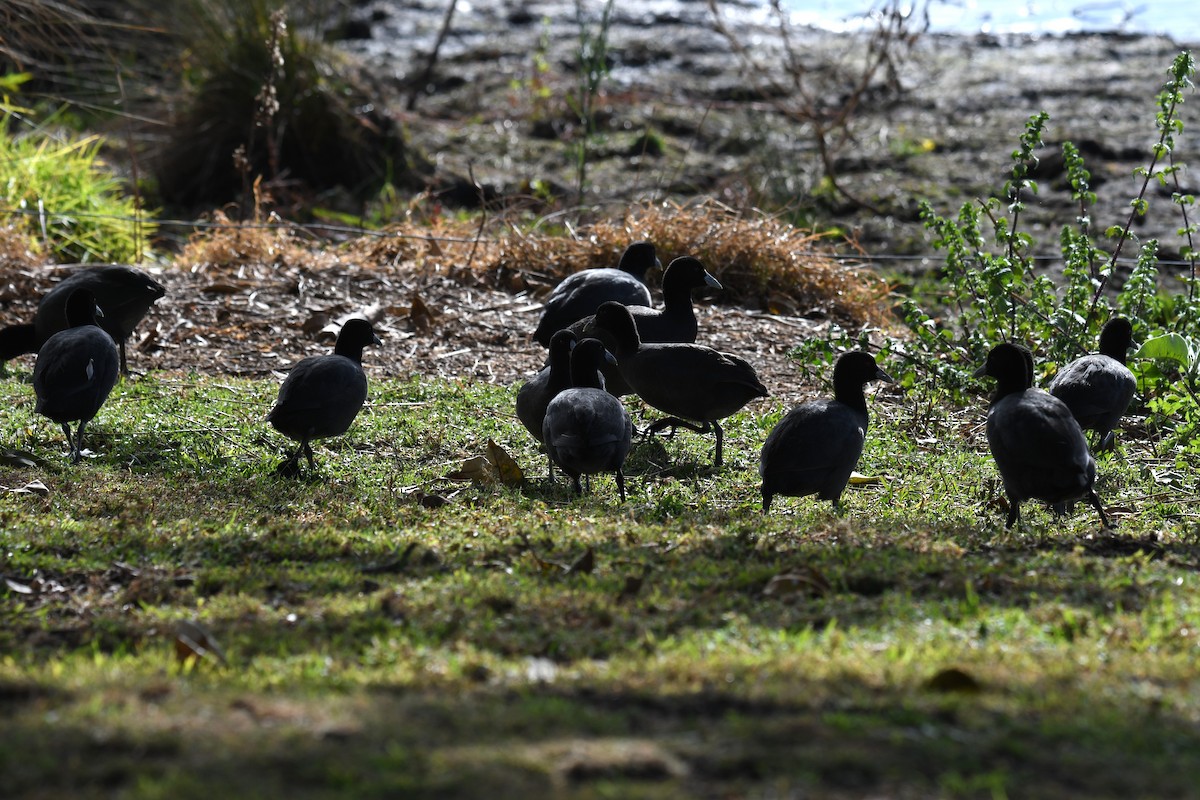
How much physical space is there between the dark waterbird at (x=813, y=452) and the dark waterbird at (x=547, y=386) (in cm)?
130

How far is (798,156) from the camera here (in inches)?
649

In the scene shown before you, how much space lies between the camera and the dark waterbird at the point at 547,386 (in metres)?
7.29

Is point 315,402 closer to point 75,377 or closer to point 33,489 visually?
point 75,377

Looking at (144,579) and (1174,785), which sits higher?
(1174,785)

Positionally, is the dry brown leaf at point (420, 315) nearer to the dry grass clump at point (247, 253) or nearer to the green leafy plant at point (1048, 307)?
the dry grass clump at point (247, 253)

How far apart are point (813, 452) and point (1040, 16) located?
66.6 ft

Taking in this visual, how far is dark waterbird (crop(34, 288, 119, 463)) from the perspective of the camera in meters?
6.92

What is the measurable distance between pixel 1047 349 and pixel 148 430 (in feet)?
18.8

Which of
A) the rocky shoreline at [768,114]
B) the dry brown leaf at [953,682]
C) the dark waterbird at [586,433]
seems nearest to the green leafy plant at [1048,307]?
the dark waterbird at [586,433]

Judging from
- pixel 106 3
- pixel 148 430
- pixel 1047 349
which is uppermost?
pixel 106 3

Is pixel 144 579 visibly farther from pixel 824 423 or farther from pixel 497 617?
pixel 824 423

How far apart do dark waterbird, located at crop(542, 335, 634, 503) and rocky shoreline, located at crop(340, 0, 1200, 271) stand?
6.33 m

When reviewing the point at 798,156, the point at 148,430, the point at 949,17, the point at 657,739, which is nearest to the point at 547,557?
the point at 657,739

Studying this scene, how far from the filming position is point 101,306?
8.64 meters
